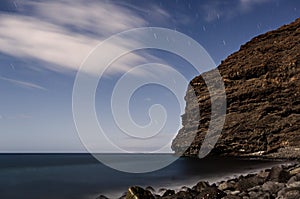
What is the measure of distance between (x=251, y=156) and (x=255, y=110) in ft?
35.4

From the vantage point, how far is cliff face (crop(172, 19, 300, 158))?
221 feet

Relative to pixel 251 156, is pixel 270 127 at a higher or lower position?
higher

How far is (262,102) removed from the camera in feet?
237

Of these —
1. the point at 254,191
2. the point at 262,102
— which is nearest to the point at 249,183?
the point at 254,191

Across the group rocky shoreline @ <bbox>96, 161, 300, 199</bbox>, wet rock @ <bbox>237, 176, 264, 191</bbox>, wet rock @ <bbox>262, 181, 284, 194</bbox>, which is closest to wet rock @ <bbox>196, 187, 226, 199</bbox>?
rocky shoreline @ <bbox>96, 161, 300, 199</bbox>

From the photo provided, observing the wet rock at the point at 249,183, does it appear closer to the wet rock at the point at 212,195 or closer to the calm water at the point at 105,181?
the wet rock at the point at 212,195

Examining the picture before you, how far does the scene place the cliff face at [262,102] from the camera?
6731 centimetres

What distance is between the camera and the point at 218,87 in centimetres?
8206

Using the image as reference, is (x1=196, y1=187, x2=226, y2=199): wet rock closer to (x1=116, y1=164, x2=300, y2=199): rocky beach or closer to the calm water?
(x1=116, y1=164, x2=300, y2=199): rocky beach

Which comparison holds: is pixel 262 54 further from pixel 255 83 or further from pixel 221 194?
pixel 221 194

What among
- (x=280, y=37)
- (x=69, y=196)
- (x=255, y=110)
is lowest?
(x=69, y=196)

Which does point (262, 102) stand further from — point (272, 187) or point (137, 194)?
point (137, 194)

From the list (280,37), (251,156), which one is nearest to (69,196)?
(251,156)

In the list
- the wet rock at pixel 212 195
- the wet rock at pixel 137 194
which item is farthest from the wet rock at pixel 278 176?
the wet rock at pixel 137 194
